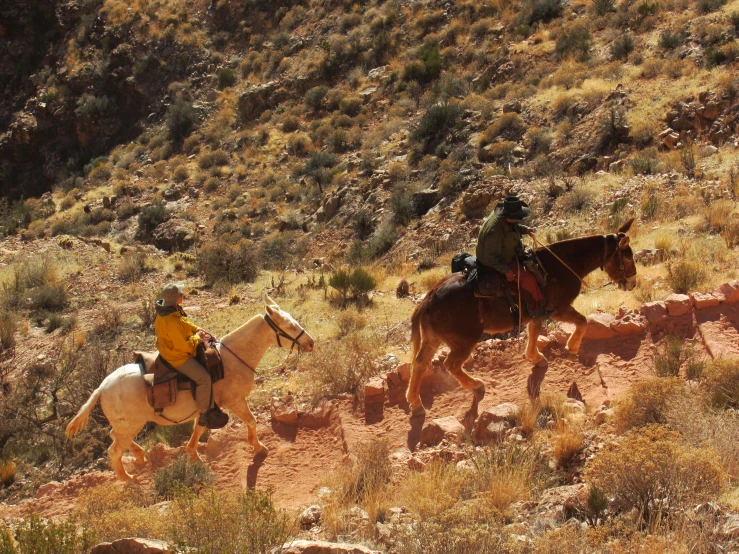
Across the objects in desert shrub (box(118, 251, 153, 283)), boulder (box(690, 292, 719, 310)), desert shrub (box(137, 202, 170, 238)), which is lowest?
desert shrub (box(137, 202, 170, 238))

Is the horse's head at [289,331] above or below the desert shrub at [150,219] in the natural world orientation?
above

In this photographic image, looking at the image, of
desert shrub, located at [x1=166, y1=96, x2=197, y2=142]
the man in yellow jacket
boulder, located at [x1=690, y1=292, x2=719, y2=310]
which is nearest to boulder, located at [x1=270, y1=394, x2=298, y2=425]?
the man in yellow jacket

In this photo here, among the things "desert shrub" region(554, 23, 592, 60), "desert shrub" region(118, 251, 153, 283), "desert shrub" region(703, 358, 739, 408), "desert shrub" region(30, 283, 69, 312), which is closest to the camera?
"desert shrub" region(703, 358, 739, 408)

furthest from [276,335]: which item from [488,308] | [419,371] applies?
[488,308]

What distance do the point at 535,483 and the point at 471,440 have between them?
1.41 meters

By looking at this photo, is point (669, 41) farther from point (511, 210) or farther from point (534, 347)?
point (511, 210)

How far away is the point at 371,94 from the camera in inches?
1299

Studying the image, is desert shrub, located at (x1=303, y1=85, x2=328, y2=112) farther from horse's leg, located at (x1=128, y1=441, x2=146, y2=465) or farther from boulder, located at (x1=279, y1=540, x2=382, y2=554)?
boulder, located at (x1=279, y1=540, x2=382, y2=554)

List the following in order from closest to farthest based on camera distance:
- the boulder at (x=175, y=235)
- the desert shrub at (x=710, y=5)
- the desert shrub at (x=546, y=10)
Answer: the desert shrub at (x=710, y=5) → the boulder at (x=175, y=235) → the desert shrub at (x=546, y=10)

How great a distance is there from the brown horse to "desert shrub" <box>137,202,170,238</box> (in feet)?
76.4

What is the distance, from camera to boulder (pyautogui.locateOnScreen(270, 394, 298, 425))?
9.57 m

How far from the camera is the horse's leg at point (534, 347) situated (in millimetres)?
8609

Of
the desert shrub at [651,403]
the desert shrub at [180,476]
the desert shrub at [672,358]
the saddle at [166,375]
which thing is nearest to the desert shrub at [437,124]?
the desert shrub at [672,358]

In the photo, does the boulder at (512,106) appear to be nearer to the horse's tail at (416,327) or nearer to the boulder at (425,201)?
the boulder at (425,201)
